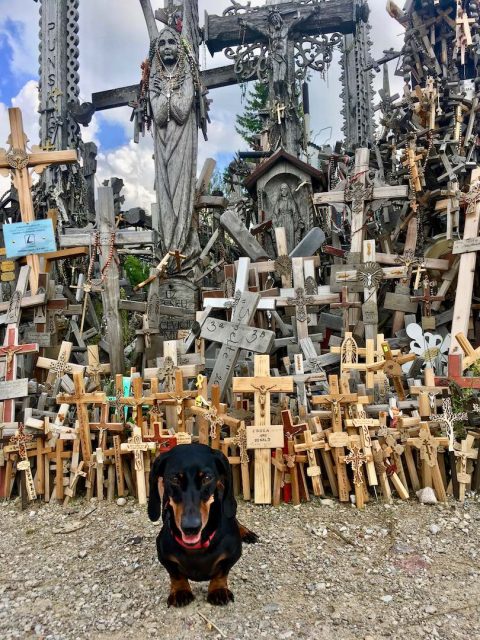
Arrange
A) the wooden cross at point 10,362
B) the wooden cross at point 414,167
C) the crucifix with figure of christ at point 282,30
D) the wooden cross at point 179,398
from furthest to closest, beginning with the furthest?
the crucifix with figure of christ at point 282,30 < the wooden cross at point 414,167 < the wooden cross at point 10,362 < the wooden cross at point 179,398

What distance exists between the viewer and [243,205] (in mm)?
10055

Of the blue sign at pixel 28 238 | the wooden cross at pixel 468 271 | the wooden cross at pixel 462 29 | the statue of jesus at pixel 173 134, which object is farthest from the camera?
the wooden cross at pixel 462 29

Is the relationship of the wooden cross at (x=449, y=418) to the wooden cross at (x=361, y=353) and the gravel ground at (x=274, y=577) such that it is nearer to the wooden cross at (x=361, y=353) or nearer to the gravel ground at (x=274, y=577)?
the gravel ground at (x=274, y=577)

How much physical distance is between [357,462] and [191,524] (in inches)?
81.4

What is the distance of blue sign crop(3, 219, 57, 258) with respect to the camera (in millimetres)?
5949

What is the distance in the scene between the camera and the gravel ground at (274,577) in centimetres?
263

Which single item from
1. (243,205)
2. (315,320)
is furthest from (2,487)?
(243,205)

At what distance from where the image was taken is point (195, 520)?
90.6 inches

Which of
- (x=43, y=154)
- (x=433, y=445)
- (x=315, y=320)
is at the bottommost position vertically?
(x=433, y=445)

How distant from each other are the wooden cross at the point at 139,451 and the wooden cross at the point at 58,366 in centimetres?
129

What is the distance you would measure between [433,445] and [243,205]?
7.09 metres

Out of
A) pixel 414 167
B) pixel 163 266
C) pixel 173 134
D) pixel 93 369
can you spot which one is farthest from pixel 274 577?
pixel 173 134

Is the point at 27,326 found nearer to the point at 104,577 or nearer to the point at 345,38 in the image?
the point at 104,577

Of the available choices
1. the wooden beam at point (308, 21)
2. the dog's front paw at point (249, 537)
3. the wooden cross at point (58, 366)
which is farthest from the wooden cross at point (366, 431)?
the wooden beam at point (308, 21)
